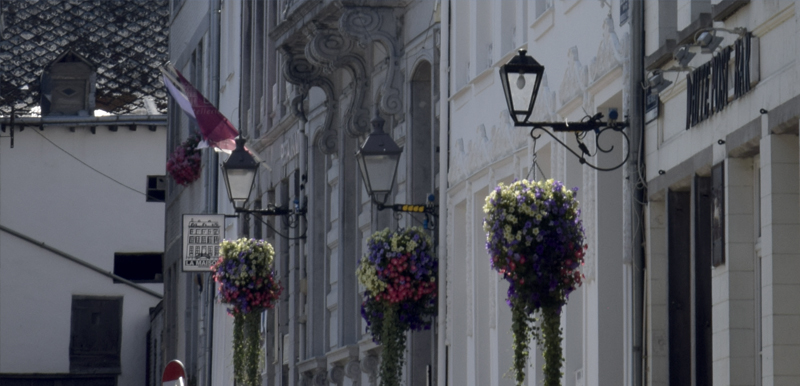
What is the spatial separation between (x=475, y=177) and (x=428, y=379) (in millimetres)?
2733

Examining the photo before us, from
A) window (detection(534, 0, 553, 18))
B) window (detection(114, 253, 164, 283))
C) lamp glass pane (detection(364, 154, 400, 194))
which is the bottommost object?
lamp glass pane (detection(364, 154, 400, 194))

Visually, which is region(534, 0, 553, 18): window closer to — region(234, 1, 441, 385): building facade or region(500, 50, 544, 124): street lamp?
region(234, 1, 441, 385): building facade

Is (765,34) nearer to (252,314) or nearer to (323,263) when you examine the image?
(252,314)

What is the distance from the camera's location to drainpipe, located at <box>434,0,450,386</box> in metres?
17.8

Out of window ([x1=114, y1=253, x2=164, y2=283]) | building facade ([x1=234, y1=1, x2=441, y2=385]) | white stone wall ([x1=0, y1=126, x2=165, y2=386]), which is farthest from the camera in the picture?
window ([x1=114, y1=253, x2=164, y2=283])

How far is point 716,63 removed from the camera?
10734 millimetres

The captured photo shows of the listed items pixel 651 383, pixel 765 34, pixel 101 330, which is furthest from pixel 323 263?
pixel 101 330

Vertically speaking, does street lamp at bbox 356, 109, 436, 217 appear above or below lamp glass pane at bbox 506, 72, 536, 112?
above

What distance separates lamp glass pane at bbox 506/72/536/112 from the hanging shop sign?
99cm

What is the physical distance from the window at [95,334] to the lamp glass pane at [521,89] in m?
39.3

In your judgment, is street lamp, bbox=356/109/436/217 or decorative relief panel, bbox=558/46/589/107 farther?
street lamp, bbox=356/109/436/217

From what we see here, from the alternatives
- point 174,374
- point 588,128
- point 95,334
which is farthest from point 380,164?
point 95,334

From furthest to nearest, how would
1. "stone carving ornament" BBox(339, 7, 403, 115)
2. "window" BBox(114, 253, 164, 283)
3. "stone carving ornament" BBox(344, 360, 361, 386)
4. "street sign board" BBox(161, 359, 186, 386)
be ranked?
"window" BBox(114, 253, 164, 283) → "stone carving ornament" BBox(344, 360, 361, 386) → "street sign board" BBox(161, 359, 186, 386) → "stone carving ornament" BBox(339, 7, 403, 115)

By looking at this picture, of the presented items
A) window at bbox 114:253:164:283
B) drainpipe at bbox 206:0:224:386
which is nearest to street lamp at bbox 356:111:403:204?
drainpipe at bbox 206:0:224:386
